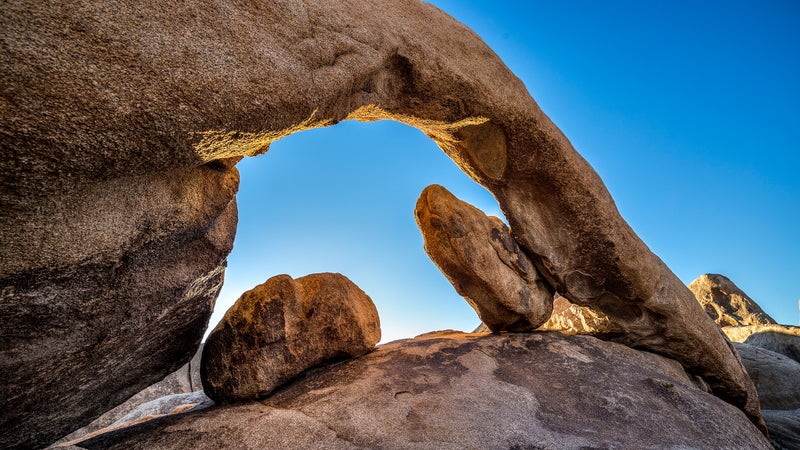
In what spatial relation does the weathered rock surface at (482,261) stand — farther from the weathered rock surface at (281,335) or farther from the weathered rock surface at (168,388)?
the weathered rock surface at (168,388)

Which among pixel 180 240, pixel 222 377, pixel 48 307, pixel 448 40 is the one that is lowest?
pixel 222 377

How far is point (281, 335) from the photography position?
5.12m

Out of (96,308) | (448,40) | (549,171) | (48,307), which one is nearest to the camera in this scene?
(48,307)

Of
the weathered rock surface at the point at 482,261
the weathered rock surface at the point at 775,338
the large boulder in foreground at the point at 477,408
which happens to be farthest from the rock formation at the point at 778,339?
the weathered rock surface at the point at 482,261

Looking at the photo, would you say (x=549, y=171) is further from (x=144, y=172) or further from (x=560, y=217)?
(x=144, y=172)

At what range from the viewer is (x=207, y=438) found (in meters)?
3.84

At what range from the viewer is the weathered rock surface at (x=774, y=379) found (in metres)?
9.37

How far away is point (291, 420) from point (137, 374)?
2170 millimetres

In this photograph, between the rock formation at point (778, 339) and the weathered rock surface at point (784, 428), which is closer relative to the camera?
the weathered rock surface at point (784, 428)

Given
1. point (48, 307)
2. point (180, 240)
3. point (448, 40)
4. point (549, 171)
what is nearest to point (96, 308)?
point (48, 307)

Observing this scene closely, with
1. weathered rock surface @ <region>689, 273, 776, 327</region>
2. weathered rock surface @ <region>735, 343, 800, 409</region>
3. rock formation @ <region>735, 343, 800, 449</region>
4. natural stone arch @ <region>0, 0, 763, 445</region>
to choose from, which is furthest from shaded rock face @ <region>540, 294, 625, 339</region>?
weathered rock surface @ <region>689, 273, 776, 327</region>

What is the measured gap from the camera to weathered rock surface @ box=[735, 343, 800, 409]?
30.7ft

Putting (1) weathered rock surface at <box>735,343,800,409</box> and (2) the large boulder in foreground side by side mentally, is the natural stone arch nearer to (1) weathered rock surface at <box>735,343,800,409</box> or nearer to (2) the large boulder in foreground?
(2) the large boulder in foreground

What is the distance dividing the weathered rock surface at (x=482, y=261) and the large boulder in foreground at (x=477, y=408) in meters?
0.38
